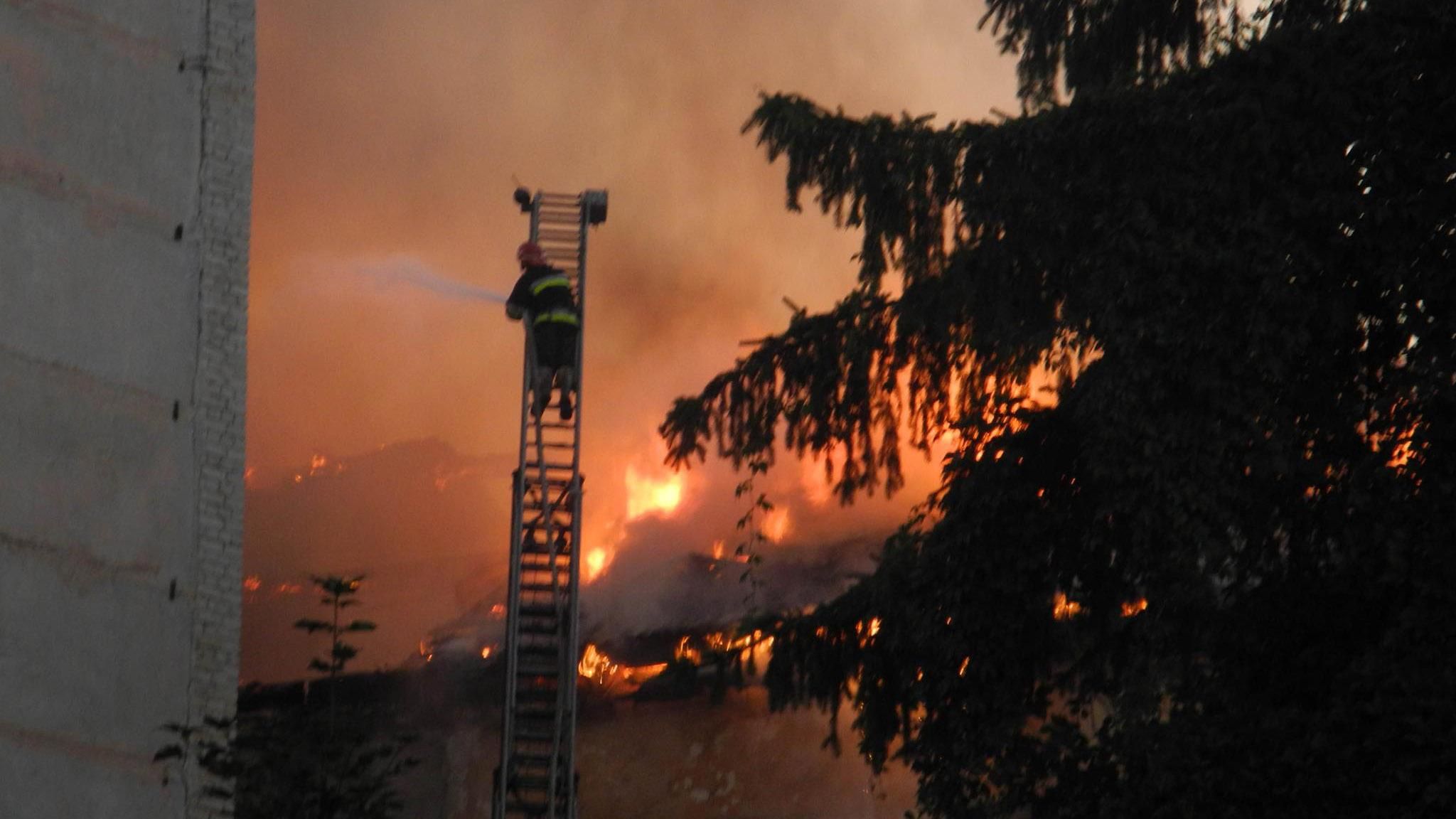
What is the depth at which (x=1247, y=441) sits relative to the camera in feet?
25.2

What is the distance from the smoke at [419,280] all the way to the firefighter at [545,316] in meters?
0.21

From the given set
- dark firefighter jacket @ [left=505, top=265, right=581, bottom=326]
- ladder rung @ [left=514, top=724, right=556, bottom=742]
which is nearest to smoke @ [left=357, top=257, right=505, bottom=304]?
dark firefighter jacket @ [left=505, top=265, right=581, bottom=326]

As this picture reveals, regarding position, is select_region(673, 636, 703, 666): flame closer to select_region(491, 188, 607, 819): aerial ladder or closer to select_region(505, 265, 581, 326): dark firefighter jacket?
select_region(491, 188, 607, 819): aerial ladder

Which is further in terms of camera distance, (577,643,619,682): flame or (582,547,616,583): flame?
(582,547,616,583): flame

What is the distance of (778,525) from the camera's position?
18.4 meters

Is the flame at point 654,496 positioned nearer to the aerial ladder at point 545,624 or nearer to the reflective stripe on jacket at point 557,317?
the aerial ladder at point 545,624

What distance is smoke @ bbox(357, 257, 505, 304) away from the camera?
11.0m

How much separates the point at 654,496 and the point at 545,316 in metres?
9.21

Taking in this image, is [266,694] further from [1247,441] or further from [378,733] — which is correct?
[1247,441]

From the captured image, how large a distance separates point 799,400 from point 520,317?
1965mm

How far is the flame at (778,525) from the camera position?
60.1ft

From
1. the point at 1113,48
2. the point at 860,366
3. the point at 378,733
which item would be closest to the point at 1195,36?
the point at 1113,48

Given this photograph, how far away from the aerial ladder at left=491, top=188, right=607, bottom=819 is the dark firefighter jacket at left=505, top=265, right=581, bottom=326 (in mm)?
105

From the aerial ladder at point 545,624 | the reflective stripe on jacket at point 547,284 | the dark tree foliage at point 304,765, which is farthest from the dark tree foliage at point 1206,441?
the dark tree foliage at point 304,765
